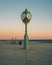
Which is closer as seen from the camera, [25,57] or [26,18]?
[25,57]

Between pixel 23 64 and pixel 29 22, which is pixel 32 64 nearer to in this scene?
pixel 23 64

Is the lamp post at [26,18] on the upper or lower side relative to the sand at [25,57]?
upper

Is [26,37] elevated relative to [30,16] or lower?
lower

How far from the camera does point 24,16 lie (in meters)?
16.8

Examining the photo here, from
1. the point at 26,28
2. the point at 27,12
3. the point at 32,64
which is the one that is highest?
the point at 27,12

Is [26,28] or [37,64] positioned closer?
[37,64]

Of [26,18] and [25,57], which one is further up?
[26,18]

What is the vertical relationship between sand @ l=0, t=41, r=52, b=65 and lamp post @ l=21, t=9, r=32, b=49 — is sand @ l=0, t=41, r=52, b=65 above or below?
below

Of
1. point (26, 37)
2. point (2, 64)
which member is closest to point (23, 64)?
point (2, 64)

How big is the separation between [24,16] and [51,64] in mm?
9074

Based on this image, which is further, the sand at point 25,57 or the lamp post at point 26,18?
the lamp post at point 26,18

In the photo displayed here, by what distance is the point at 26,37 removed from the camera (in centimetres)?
1658

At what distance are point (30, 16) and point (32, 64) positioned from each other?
9226 millimetres

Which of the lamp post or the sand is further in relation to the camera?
the lamp post
